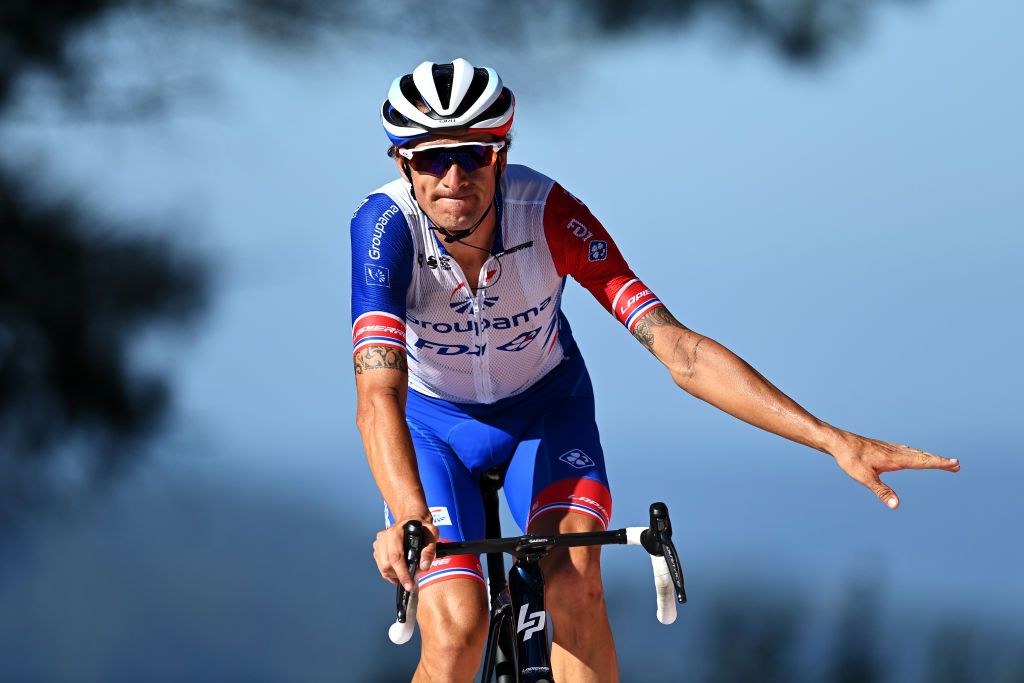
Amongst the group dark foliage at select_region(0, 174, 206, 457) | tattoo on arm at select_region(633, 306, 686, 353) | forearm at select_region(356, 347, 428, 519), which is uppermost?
dark foliage at select_region(0, 174, 206, 457)

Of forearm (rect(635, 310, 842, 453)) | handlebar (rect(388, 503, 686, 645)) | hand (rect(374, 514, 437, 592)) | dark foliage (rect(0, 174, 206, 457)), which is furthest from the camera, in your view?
dark foliage (rect(0, 174, 206, 457))

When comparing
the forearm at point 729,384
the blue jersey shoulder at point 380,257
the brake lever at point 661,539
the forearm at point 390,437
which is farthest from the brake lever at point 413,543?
the forearm at point 729,384

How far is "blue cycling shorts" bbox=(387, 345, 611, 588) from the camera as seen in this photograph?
3371mm

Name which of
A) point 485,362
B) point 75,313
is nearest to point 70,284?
point 75,313

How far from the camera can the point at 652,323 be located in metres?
3.37

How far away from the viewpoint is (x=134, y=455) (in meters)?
7.34

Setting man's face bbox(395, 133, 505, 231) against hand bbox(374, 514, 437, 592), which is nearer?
hand bbox(374, 514, 437, 592)

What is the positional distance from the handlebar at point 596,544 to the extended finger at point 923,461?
51 centimetres

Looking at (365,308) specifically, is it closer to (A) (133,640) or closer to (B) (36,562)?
(A) (133,640)

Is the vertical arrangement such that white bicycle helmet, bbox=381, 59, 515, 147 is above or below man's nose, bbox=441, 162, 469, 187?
above

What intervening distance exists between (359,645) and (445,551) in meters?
3.73

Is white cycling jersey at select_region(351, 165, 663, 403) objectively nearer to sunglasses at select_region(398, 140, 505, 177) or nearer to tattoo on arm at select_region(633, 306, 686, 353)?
tattoo on arm at select_region(633, 306, 686, 353)

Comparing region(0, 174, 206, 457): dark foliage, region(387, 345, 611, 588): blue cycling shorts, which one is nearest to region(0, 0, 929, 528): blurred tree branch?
region(0, 174, 206, 457): dark foliage

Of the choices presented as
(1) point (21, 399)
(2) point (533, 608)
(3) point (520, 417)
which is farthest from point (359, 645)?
(2) point (533, 608)
